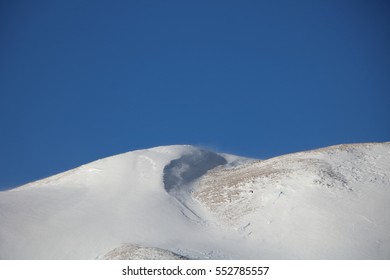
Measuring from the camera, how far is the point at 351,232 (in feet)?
86.5

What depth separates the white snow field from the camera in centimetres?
2469

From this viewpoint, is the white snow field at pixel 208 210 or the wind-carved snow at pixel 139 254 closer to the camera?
the wind-carved snow at pixel 139 254

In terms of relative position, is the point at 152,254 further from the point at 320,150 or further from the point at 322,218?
the point at 320,150

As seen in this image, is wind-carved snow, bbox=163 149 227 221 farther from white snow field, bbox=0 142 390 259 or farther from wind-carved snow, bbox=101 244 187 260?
wind-carved snow, bbox=101 244 187 260

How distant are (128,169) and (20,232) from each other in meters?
11.7

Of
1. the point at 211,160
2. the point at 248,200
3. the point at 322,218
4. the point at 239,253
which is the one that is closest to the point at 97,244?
the point at 239,253

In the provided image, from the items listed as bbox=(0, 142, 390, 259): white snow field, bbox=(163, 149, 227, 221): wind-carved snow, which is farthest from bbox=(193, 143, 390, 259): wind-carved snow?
bbox=(163, 149, 227, 221): wind-carved snow

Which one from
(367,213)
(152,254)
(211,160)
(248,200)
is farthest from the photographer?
(211,160)

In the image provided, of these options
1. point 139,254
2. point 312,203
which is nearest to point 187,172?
point 312,203

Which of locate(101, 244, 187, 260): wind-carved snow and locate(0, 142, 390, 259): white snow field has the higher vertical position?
locate(0, 142, 390, 259): white snow field

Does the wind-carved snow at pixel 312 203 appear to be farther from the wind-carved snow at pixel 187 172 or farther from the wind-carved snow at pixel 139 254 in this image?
the wind-carved snow at pixel 139 254

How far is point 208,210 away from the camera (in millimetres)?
30781

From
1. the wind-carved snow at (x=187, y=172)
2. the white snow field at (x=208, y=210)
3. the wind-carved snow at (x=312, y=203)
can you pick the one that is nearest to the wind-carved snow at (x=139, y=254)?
the white snow field at (x=208, y=210)

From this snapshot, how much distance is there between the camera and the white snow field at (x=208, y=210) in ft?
81.0
